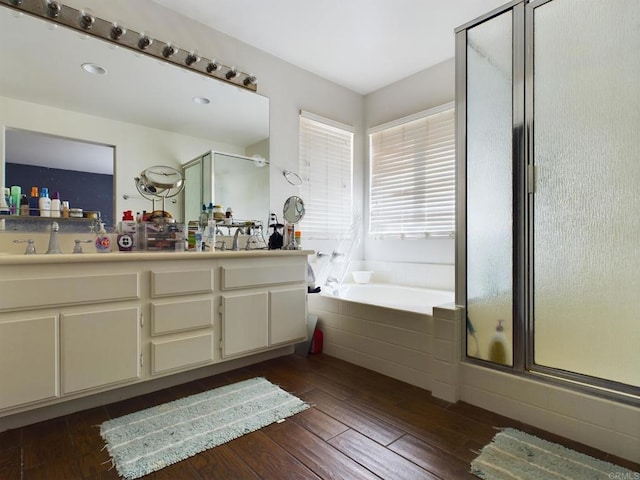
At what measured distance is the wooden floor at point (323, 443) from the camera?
Result: 4.31ft

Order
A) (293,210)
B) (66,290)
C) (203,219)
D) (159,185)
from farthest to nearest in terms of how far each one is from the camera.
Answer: (293,210) < (203,219) < (159,185) < (66,290)

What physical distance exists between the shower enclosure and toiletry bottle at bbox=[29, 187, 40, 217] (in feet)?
7.87

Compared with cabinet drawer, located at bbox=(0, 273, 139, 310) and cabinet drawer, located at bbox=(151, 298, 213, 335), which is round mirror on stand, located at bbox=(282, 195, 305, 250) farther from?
cabinet drawer, located at bbox=(0, 273, 139, 310)

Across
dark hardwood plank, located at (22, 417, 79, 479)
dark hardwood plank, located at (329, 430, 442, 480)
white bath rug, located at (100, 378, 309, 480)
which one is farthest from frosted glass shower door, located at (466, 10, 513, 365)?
dark hardwood plank, located at (22, 417, 79, 479)

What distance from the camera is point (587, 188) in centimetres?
154

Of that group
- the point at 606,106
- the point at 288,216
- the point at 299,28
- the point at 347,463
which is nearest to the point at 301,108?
the point at 299,28

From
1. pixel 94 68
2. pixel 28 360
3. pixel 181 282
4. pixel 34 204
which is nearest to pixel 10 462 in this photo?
pixel 28 360

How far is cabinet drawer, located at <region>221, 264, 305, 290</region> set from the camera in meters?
2.17

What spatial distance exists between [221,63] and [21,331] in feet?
7.20

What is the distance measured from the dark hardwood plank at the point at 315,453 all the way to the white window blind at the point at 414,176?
2155 millimetres

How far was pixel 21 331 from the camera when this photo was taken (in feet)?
4.96

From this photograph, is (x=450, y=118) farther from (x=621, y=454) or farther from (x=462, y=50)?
(x=621, y=454)

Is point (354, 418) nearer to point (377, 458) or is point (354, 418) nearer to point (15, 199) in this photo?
point (377, 458)

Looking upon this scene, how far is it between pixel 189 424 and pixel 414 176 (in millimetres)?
2748
